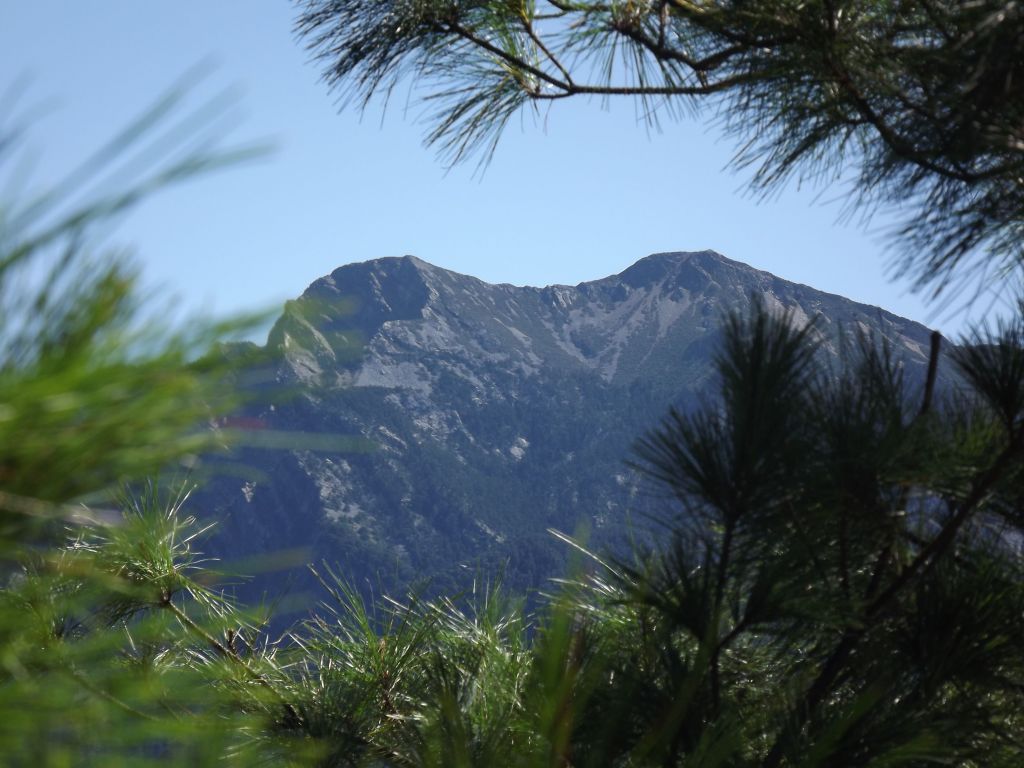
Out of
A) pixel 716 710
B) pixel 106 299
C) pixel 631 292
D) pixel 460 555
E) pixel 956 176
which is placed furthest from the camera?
pixel 631 292

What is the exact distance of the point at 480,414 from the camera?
10388cm

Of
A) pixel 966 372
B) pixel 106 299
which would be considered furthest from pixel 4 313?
pixel 966 372

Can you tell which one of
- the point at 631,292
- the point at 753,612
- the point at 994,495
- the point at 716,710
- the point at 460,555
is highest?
the point at 631,292

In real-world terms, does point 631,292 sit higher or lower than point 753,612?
higher

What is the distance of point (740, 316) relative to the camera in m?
1.46

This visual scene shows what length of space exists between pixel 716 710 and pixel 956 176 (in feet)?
2.69

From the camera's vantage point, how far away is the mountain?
90.6 metres

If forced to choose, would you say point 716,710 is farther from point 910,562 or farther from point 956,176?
point 956,176

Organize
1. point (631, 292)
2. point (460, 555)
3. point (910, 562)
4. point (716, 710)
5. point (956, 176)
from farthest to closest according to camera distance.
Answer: point (631, 292) < point (460, 555) < point (910, 562) < point (956, 176) < point (716, 710)

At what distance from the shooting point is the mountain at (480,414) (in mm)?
90625

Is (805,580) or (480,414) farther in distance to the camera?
(480,414)

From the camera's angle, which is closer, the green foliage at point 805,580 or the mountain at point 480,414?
the green foliage at point 805,580

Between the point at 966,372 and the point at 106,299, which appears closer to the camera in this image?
the point at 106,299

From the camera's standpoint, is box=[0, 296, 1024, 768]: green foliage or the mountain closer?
box=[0, 296, 1024, 768]: green foliage
